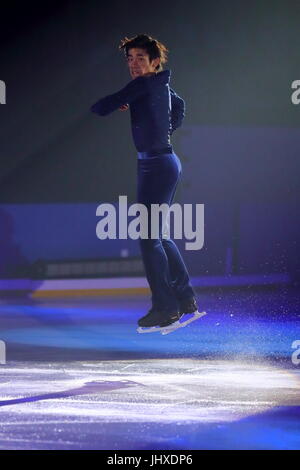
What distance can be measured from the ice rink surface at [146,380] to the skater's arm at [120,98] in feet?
6.24

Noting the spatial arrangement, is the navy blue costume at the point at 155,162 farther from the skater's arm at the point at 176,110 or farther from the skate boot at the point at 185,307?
the skater's arm at the point at 176,110

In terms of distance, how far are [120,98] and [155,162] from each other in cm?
48

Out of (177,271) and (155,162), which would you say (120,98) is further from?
(177,271)

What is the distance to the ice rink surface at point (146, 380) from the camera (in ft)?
18.8

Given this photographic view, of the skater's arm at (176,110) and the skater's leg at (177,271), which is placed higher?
the skater's arm at (176,110)

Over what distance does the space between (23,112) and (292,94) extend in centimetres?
314

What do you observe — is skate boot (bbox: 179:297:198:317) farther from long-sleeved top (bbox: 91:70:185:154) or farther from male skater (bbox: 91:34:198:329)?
long-sleeved top (bbox: 91:70:185:154)

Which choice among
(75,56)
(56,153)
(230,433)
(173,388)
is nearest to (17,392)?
(173,388)

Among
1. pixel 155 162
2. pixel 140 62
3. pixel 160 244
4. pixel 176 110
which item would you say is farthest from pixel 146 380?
pixel 140 62

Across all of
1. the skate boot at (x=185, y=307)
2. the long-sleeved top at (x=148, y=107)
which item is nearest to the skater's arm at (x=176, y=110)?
the long-sleeved top at (x=148, y=107)

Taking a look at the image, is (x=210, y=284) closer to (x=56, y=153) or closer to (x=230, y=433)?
(x=56, y=153)

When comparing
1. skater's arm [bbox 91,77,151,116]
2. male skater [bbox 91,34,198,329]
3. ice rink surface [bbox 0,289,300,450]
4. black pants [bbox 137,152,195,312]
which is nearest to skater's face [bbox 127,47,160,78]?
male skater [bbox 91,34,198,329]

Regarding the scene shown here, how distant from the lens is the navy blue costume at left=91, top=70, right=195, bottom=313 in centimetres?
683
